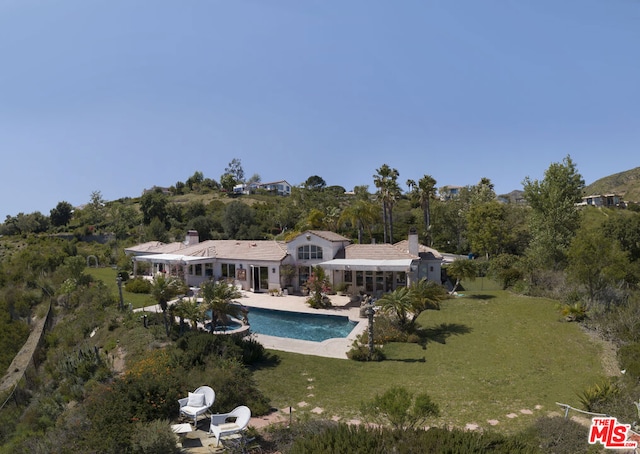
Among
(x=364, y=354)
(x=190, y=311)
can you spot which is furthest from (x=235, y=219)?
(x=364, y=354)

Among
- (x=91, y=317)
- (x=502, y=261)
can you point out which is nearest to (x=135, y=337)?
(x=91, y=317)

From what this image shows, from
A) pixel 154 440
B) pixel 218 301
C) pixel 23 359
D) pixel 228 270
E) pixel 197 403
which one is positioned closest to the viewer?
pixel 154 440

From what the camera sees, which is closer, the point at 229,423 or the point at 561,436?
the point at 561,436

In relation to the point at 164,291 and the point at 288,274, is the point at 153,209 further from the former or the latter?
the point at 164,291

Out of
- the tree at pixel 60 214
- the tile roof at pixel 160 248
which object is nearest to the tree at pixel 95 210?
the tree at pixel 60 214

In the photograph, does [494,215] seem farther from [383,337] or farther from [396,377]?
[396,377]

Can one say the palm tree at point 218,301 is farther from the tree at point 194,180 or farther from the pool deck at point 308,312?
the tree at point 194,180
